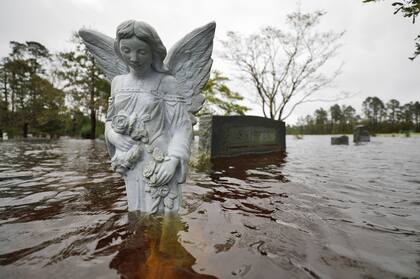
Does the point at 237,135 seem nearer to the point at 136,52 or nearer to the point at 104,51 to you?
the point at 104,51

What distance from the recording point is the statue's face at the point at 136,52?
5.82ft

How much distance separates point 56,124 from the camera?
26438 millimetres

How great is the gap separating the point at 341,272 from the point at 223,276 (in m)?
0.68

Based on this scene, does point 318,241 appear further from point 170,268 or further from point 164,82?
point 164,82

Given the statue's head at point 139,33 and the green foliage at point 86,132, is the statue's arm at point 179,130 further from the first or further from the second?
the green foliage at point 86,132

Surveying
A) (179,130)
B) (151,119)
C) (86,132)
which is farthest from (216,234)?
(86,132)

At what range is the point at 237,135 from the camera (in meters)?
7.56

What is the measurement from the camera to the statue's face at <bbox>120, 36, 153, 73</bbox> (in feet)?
5.82

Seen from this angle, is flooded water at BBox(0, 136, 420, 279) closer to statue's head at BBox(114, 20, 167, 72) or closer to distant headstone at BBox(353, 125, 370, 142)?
statue's head at BBox(114, 20, 167, 72)

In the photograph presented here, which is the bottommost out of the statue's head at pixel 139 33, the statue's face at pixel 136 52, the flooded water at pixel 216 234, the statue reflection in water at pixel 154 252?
the flooded water at pixel 216 234

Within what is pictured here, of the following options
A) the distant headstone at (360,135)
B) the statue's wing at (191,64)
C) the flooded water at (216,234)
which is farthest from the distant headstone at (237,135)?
the distant headstone at (360,135)

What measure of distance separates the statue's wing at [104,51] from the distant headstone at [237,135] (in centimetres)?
425

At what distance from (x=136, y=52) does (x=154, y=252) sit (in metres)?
1.45

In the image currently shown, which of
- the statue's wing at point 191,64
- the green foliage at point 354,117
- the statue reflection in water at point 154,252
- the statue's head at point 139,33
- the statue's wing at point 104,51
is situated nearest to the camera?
the statue reflection in water at point 154,252
